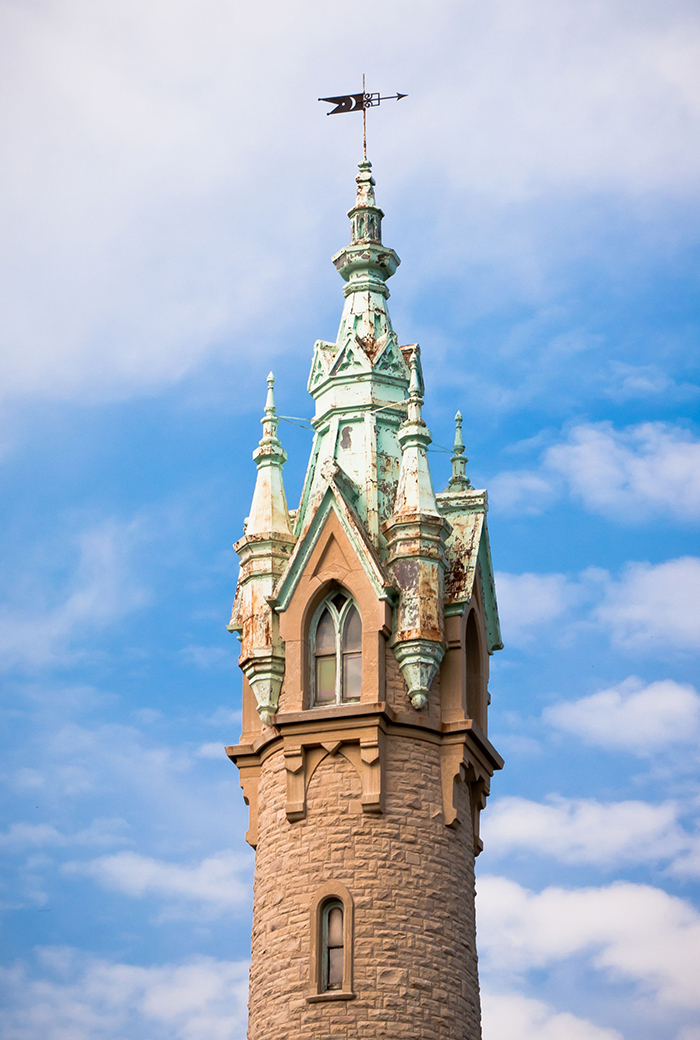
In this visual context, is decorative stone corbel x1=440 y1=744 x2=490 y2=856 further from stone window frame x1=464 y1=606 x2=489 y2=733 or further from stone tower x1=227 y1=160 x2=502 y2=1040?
stone window frame x1=464 y1=606 x2=489 y2=733

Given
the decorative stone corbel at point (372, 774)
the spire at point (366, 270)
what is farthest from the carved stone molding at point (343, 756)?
the spire at point (366, 270)

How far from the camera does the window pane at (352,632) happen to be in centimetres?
3553

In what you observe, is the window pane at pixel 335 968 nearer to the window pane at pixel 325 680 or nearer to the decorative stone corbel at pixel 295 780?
the decorative stone corbel at pixel 295 780

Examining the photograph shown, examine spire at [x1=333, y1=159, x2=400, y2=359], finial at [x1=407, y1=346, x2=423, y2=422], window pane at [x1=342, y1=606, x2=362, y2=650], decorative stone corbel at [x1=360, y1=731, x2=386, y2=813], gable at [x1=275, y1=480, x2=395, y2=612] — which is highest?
spire at [x1=333, y1=159, x2=400, y2=359]

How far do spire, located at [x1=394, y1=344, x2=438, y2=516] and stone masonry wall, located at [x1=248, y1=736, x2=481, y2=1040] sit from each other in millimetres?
4325

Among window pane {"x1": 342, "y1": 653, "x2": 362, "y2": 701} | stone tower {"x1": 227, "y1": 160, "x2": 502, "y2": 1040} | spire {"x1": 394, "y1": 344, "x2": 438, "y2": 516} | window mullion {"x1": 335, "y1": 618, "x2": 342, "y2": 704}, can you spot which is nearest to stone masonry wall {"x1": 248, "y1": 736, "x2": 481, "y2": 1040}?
stone tower {"x1": 227, "y1": 160, "x2": 502, "y2": 1040}

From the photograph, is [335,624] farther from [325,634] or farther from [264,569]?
[264,569]

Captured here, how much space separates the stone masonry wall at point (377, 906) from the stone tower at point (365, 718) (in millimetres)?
34

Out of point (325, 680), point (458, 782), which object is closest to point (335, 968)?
point (458, 782)

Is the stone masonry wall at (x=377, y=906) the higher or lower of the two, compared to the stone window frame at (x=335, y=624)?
lower

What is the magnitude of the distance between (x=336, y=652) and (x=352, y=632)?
464mm

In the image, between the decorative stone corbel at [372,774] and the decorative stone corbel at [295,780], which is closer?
the decorative stone corbel at [372,774]

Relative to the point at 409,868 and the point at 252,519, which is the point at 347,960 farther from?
the point at 252,519

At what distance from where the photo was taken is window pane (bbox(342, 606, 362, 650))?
35.5 meters
